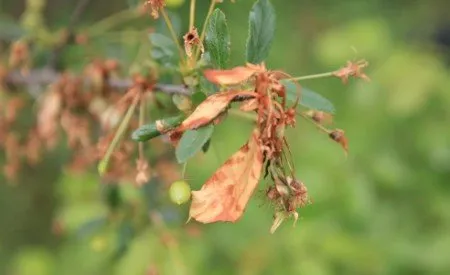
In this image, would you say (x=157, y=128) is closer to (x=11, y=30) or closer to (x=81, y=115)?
(x=81, y=115)

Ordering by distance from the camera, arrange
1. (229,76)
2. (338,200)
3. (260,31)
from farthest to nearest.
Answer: (338,200) → (260,31) → (229,76)

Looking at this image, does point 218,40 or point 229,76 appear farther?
point 218,40

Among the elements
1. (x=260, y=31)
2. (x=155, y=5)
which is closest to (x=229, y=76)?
(x=155, y=5)

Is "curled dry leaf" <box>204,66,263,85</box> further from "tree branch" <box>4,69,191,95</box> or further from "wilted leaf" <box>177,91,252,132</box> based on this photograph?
"tree branch" <box>4,69,191,95</box>

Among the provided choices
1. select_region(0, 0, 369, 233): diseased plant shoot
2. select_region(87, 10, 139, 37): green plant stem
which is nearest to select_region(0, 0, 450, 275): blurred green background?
select_region(87, 10, 139, 37): green plant stem

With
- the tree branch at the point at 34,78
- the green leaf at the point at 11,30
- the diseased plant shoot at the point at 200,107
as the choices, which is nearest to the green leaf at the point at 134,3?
the diseased plant shoot at the point at 200,107
